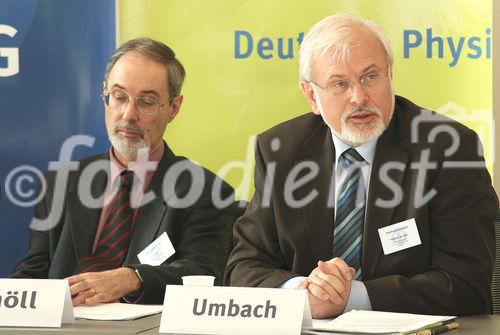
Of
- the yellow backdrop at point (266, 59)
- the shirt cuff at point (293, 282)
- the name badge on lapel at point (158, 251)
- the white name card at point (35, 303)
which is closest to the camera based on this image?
the white name card at point (35, 303)

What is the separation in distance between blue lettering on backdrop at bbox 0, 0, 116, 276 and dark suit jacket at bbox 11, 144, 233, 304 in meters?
0.47

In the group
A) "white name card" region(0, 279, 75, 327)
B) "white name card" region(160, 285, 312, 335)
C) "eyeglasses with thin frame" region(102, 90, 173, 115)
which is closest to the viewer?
"white name card" region(160, 285, 312, 335)

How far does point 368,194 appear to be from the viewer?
3188 millimetres

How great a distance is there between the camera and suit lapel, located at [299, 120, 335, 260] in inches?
126

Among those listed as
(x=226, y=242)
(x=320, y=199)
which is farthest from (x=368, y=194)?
(x=226, y=242)

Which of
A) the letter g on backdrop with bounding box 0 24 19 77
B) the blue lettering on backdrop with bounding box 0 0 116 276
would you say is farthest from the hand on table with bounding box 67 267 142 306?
the letter g on backdrop with bounding box 0 24 19 77

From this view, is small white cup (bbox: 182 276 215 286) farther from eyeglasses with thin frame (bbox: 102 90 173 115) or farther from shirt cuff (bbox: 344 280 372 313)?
eyeglasses with thin frame (bbox: 102 90 173 115)

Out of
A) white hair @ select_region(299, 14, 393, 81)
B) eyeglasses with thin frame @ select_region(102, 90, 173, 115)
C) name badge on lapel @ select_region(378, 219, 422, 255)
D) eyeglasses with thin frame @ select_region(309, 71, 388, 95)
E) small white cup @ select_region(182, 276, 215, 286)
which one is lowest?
small white cup @ select_region(182, 276, 215, 286)

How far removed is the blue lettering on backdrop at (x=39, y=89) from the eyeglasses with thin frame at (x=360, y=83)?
1.40 meters

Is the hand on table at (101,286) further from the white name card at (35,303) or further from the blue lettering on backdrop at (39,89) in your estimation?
the blue lettering on backdrop at (39,89)

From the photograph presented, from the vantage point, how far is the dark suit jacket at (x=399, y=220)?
9.74 ft

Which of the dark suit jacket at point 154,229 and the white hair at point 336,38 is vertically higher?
the white hair at point 336,38

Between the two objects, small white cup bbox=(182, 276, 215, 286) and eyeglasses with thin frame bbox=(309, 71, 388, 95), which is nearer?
small white cup bbox=(182, 276, 215, 286)

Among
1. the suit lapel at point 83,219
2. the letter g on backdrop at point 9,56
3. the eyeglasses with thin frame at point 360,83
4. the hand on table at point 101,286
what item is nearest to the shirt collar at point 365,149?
the eyeglasses with thin frame at point 360,83
